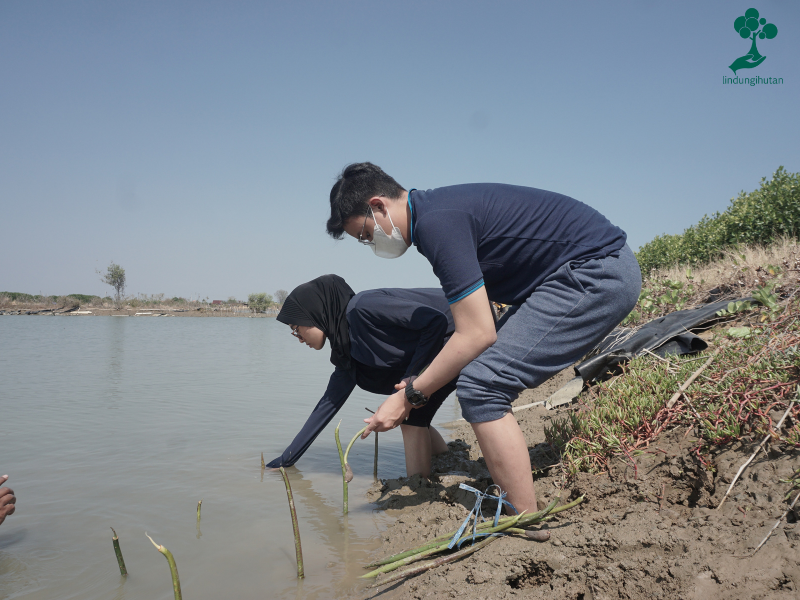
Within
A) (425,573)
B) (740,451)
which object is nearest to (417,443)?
(425,573)

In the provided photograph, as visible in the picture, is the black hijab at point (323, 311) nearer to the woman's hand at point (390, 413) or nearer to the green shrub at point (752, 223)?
the woman's hand at point (390, 413)

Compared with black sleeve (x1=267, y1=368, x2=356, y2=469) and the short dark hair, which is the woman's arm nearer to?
the short dark hair

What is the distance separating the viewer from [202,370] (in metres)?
11.6

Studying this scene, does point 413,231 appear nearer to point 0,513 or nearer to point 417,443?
point 417,443

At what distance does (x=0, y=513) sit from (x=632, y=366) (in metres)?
3.85

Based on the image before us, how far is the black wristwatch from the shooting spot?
2.49 m

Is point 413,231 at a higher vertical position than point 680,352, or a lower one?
higher

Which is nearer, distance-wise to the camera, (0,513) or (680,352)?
(0,513)

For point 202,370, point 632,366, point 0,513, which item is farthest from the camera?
point 202,370

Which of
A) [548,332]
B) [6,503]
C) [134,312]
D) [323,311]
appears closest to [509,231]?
[548,332]

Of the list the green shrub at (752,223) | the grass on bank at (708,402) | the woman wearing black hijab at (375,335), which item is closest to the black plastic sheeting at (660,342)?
the grass on bank at (708,402)

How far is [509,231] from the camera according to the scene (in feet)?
7.86

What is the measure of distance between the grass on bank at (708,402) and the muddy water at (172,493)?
4.70ft

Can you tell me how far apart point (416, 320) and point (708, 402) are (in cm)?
167
